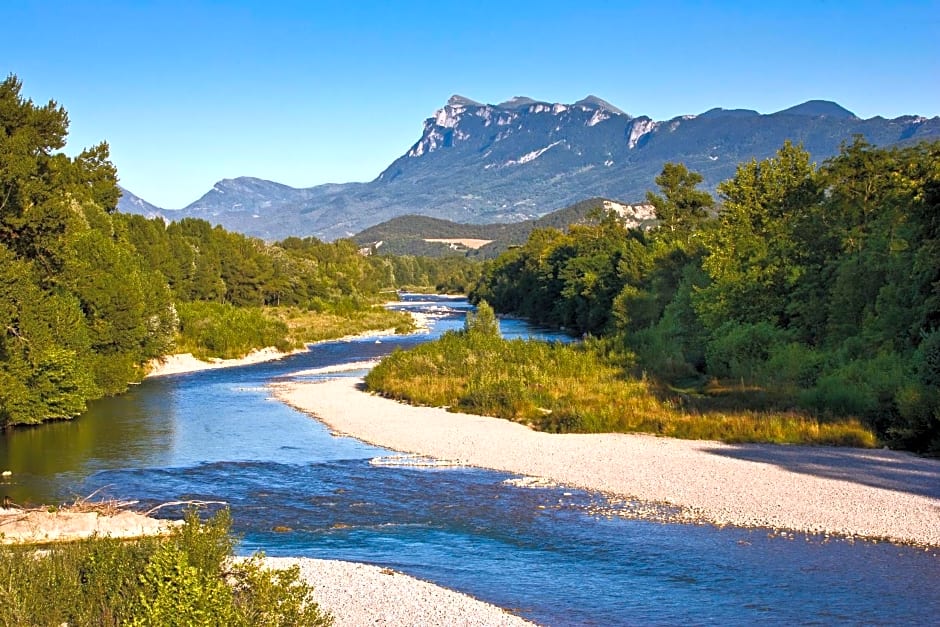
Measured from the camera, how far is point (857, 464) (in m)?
28.5

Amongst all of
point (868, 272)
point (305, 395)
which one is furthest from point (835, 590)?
point (305, 395)

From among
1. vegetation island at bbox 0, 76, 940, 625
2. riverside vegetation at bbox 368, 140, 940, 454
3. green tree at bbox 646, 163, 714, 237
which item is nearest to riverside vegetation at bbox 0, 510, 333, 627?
vegetation island at bbox 0, 76, 940, 625

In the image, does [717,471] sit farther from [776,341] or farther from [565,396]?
[776,341]

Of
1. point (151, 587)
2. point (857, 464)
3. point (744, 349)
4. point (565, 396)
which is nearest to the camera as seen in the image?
point (151, 587)

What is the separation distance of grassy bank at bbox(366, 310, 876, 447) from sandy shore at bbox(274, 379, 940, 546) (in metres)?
1.24

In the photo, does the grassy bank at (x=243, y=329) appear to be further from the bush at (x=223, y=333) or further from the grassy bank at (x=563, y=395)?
the grassy bank at (x=563, y=395)

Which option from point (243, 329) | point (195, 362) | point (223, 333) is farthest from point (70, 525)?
point (243, 329)

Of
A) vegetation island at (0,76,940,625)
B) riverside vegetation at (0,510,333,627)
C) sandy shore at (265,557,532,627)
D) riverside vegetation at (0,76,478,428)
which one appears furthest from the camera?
riverside vegetation at (0,76,478,428)

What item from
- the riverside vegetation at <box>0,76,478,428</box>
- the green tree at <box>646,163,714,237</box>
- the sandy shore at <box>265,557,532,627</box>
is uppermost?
the green tree at <box>646,163,714,237</box>

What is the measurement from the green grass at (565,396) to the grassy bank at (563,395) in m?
0.04

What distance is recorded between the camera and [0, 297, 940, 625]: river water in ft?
55.5

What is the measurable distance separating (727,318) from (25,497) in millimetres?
41001

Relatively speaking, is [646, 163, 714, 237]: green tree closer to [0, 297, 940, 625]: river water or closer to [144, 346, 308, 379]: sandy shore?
[144, 346, 308, 379]: sandy shore

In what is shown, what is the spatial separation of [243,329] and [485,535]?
5590 cm
